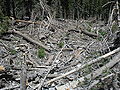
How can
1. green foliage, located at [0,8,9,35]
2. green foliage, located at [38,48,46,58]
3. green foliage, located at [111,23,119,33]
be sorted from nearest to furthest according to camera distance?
1. green foliage, located at [111,23,119,33]
2. green foliage, located at [38,48,46,58]
3. green foliage, located at [0,8,9,35]

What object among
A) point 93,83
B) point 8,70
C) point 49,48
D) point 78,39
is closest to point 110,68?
point 93,83

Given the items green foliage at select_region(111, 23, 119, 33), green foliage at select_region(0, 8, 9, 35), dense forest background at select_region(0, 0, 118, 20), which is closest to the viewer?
green foliage at select_region(111, 23, 119, 33)

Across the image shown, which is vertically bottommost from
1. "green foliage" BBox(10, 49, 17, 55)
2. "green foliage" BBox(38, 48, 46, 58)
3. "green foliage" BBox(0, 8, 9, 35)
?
"green foliage" BBox(38, 48, 46, 58)

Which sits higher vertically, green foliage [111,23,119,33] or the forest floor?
green foliage [111,23,119,33]

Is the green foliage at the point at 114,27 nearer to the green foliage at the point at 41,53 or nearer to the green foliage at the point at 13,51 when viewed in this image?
the green foliage at the point at 41,53

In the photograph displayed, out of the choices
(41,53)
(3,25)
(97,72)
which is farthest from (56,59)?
(3,25)

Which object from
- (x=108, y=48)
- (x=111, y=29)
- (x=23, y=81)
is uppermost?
(x=111, y=29)

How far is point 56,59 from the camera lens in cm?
865

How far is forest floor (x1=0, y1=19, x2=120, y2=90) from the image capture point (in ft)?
18.2

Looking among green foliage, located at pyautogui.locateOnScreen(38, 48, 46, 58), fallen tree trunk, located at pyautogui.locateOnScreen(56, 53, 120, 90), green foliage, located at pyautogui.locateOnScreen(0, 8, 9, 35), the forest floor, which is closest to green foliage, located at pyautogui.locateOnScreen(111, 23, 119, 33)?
the forest floor

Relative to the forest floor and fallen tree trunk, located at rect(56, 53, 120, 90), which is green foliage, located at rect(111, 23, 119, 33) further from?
fallen tree trunk, located at rect(56, 53, 120, 90)

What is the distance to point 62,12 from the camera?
42.0m

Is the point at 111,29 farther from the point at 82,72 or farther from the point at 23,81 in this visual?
the point at 23,81

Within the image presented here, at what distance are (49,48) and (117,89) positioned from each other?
552cm
